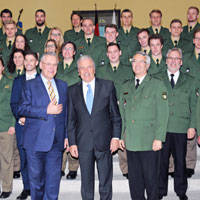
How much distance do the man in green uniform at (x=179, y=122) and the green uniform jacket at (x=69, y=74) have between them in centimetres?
137

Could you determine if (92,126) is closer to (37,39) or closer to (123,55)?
(123,55)

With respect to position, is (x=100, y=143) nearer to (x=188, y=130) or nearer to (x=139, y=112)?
(x=139, y=112)

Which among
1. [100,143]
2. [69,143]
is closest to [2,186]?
[69,143]

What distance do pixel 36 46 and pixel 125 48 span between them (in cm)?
196

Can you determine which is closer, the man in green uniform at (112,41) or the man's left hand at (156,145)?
the man's left hand at (156,145)

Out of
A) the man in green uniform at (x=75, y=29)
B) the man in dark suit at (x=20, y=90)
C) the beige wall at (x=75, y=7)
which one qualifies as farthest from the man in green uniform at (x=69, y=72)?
the beige wall at (x=75, y=7)

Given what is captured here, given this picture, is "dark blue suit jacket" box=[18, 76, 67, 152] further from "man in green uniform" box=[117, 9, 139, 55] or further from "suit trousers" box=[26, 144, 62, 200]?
"man in green uniform" box=[117, 9, 139, 55]

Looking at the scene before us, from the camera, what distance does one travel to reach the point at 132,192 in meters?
3.46

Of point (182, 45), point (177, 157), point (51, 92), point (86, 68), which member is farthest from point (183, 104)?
point (182, 45)

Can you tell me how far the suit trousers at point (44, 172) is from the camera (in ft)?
10.8

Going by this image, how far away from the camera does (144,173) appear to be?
3361mm

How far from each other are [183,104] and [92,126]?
1196 millimetres

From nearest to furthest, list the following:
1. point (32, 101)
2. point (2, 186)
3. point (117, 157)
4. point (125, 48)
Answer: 1. point (32, 101)
2. point (2, 186)
3. point (117, 157)
4. point (125, 48)

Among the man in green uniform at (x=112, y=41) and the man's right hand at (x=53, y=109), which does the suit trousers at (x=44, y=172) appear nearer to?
the man's right hand at (x=53, y=109)
